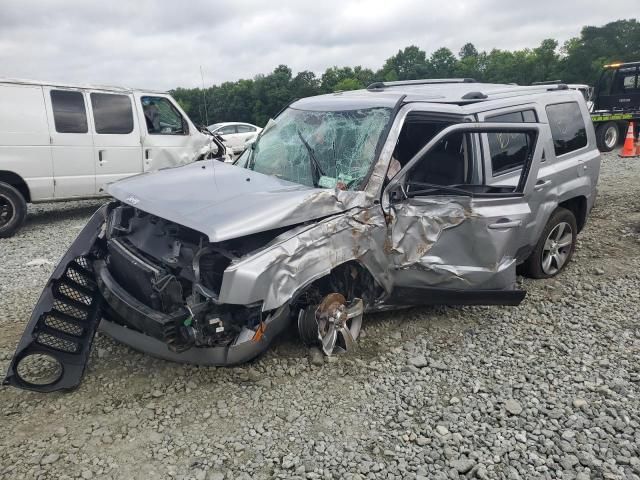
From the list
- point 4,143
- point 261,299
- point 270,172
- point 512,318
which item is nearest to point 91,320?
point 261,299

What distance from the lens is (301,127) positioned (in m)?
4.25

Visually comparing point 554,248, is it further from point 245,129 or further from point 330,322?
A: point 245,129

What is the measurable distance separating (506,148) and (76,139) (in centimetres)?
600

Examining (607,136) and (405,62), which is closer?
(607,136)

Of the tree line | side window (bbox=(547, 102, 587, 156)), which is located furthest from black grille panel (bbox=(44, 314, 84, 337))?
the tree line

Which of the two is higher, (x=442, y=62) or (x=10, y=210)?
(x=442, y=62)

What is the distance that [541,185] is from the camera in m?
4.32

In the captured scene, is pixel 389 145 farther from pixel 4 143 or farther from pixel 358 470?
pixel 4 143

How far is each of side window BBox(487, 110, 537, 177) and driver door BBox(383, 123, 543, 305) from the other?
0.09m

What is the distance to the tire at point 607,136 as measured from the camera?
13656 mm

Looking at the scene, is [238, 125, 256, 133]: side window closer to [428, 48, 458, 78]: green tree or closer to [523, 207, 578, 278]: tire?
[523, 207, 578, 278]: tire

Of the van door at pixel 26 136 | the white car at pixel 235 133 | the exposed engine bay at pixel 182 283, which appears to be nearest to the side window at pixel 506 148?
the exposed engine bay at pixel 182 283

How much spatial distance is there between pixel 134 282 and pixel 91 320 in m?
0.49

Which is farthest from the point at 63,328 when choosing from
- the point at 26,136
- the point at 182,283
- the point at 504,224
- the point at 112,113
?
the point at 112,113
